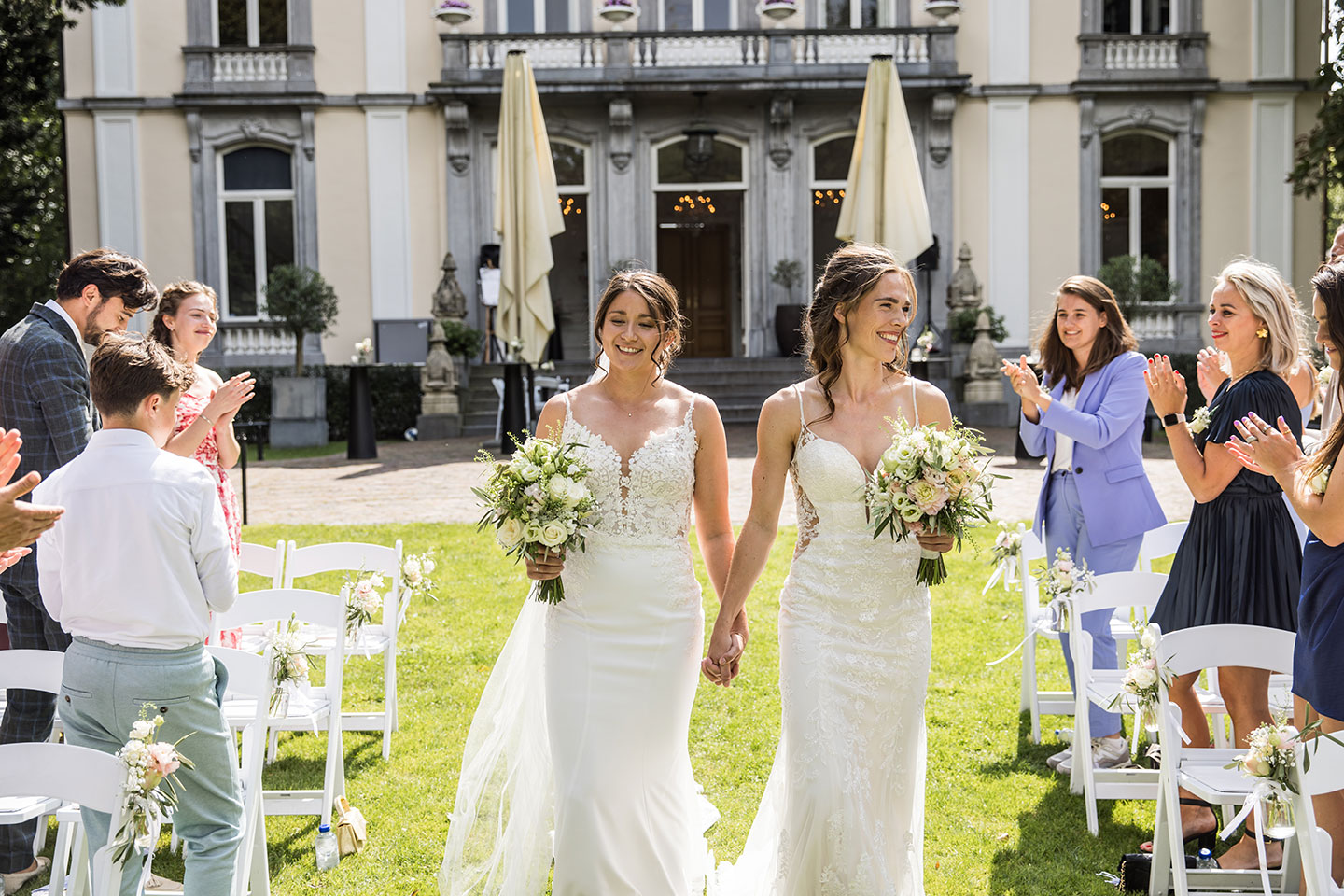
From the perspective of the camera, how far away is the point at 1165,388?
4.50 meters

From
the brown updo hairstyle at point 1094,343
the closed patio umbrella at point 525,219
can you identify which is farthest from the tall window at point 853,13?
the brown updo hairstyle at point 1094,343

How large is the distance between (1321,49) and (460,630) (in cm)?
1932

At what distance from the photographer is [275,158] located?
69.8ft

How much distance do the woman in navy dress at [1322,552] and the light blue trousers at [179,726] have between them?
10.2ft

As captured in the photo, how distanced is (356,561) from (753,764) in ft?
7.18

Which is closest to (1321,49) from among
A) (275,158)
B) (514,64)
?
(514,64)

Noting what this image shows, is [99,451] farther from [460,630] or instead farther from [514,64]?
[514,64]

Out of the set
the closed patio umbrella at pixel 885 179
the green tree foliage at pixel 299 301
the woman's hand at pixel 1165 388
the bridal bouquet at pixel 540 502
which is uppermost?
the closed patio umbrella at pixel 885 179

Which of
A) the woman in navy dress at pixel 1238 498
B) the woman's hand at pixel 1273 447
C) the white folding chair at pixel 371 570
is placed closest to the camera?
the woman's hand at pixel 1273 447

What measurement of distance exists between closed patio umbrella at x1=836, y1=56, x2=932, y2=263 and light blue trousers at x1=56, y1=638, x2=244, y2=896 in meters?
11.9

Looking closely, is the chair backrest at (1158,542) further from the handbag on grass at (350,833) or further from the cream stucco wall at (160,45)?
the cream stucco wall at (160,45)

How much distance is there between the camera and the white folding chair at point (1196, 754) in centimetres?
370

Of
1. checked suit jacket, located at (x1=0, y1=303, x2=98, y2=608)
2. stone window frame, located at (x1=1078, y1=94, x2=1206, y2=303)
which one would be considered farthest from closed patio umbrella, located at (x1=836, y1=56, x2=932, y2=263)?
checked suit jacket, located at (x1=0, y1=303, x2=98, y2=608)

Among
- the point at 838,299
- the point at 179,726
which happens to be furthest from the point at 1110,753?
the point at 179,726
